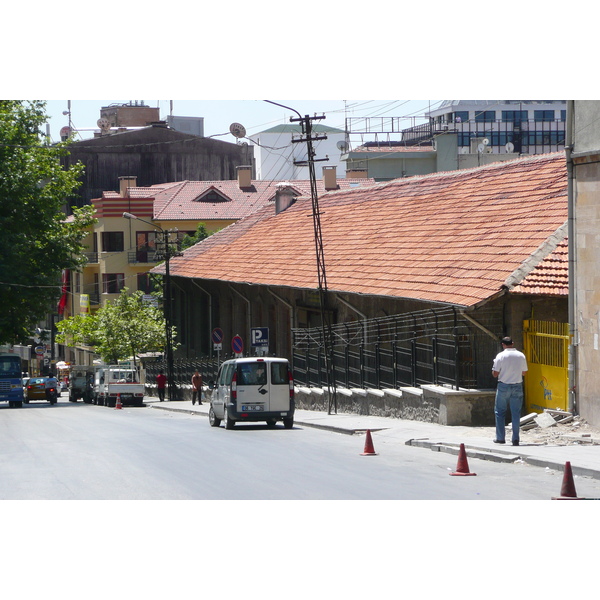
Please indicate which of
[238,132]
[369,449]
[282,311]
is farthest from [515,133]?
[369,449]

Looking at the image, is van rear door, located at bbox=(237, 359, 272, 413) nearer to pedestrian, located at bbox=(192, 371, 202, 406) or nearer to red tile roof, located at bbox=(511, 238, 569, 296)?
red tile roof, located at bbox=(511, 238, 569, 296)

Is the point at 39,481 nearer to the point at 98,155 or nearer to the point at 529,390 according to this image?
the point at 529,390

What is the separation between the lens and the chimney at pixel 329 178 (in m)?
73.3

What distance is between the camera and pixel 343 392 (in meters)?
30.4

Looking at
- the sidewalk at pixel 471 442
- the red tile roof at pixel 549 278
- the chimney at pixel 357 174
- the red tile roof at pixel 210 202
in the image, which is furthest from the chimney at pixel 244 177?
the red tile roof at pixel 549 278

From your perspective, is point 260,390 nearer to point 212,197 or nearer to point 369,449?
point 369,449

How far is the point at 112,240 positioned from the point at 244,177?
39.6 feet

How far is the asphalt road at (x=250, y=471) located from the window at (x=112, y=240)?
189 feet

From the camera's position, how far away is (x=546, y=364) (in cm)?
2162

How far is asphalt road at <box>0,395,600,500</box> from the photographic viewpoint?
12.9 m

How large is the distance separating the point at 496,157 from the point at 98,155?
122 ft

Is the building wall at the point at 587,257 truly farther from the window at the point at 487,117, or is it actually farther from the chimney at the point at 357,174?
the window at the point at 487,117

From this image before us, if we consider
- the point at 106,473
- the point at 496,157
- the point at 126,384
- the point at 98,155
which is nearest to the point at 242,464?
the point at 106,473

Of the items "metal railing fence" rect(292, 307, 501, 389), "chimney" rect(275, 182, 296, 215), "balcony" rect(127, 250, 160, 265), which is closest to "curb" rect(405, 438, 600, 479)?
"metal railing fence" rect(292, 307, 501, 389)
